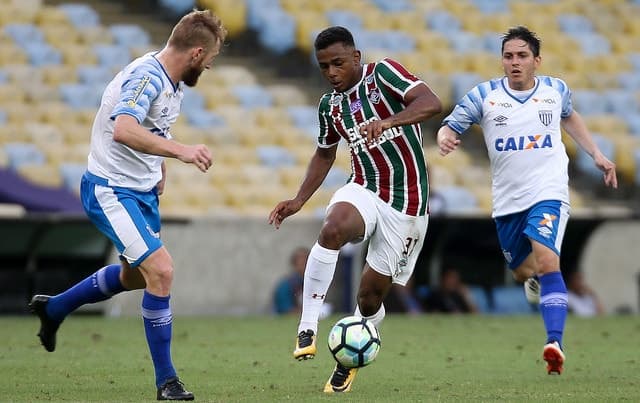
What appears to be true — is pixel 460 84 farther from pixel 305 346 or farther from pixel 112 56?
pixel 305 346

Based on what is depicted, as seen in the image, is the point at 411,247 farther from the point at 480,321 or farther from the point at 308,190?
the point at 480,321

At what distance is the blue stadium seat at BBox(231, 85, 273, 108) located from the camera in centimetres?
2038

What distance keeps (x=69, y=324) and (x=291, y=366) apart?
5118 mm

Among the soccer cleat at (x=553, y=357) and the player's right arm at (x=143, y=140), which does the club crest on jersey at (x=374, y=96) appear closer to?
the player's right arm at (x=143, y=140)

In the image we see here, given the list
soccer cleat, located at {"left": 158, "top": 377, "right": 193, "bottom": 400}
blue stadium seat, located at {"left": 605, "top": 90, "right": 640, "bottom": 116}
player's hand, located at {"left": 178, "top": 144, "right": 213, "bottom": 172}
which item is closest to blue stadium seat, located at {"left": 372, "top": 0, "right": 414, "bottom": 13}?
blue stadium seat, located at {"left": 605, "top": 90, "right": 640, "bottom": 116}

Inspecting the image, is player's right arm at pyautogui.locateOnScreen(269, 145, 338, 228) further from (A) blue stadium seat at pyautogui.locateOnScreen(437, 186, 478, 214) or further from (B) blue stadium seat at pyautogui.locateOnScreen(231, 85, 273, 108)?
(B) blue stadium seat at pyautogui.locateOnScreen(231, 85, 273, 108)

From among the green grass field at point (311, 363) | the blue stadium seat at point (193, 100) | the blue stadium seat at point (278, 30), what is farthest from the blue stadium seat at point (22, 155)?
the blue stadium seat at point (278, 30)

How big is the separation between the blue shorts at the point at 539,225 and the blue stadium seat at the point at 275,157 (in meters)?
9.82

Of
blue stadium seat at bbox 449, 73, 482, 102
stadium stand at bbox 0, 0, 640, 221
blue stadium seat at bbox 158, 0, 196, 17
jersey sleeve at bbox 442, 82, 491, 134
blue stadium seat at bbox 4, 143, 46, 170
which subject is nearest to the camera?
jersey sleeve at bbox 442, 82, 491, 134

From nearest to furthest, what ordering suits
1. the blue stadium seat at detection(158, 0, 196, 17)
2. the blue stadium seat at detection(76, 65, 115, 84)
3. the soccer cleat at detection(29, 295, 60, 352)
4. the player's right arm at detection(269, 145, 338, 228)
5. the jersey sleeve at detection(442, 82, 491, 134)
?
1. the player's right arm at detection(269, 145, 338, 228)
2. the soccer cleat at detection(29, 295, 60, 352)
3. the jersey sleeve at detection(442, 82, 491, 134)
4. the blue stadium seat at detection(76, 65, 115, 84)
5. the blue stadium seat at detection(158, 0, 196, 17)

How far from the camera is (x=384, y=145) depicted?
330 inches

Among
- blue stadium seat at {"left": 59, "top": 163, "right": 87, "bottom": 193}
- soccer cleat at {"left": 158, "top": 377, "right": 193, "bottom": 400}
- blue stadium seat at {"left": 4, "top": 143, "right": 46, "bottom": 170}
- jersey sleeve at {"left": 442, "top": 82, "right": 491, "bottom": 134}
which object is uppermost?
jersey sleeve at {"left": 442, "top": 82, "right": 491, "bottom": 134}

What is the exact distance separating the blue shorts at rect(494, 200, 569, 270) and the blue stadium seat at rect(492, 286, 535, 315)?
357 inches

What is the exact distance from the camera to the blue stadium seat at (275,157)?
19000 millimetres
